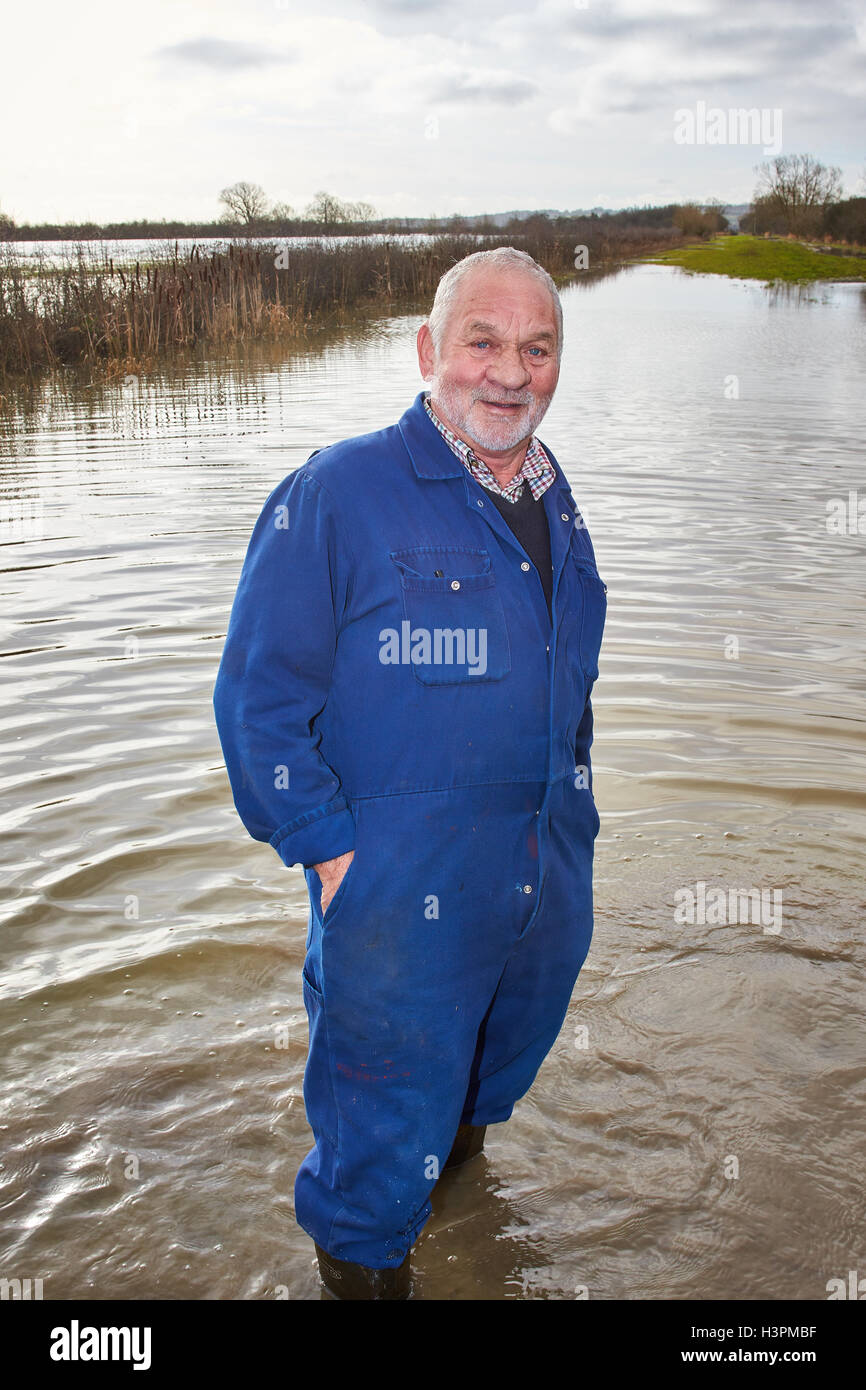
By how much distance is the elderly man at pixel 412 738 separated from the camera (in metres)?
2.04

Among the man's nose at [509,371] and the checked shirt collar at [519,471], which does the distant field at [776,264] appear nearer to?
the checked shirt collar at [519,471]

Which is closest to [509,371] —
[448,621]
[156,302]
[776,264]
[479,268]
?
[479,268]

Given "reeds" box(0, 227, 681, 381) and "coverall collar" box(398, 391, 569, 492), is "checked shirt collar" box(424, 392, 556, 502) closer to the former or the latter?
"coverall collar" box(398, 391, 569, 492)

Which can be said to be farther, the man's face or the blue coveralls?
the man's face

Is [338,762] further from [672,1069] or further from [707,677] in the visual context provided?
[707,677]

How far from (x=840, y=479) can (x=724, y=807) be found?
6889 mm

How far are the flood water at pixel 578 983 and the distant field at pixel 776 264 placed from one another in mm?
47783

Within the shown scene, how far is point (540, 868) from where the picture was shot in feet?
7.25

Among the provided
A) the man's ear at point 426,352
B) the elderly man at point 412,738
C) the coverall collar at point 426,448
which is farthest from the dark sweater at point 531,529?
the man's ear at point 426,352

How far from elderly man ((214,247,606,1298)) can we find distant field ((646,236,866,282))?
52052 millimetres

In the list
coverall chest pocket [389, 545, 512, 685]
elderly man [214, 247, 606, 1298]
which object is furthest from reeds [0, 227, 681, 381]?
coverall chest pocket [389, 545, 512, 685]

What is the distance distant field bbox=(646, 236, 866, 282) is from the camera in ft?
168

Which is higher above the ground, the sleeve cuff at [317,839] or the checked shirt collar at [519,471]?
the checked shirt collar at [519,471]
